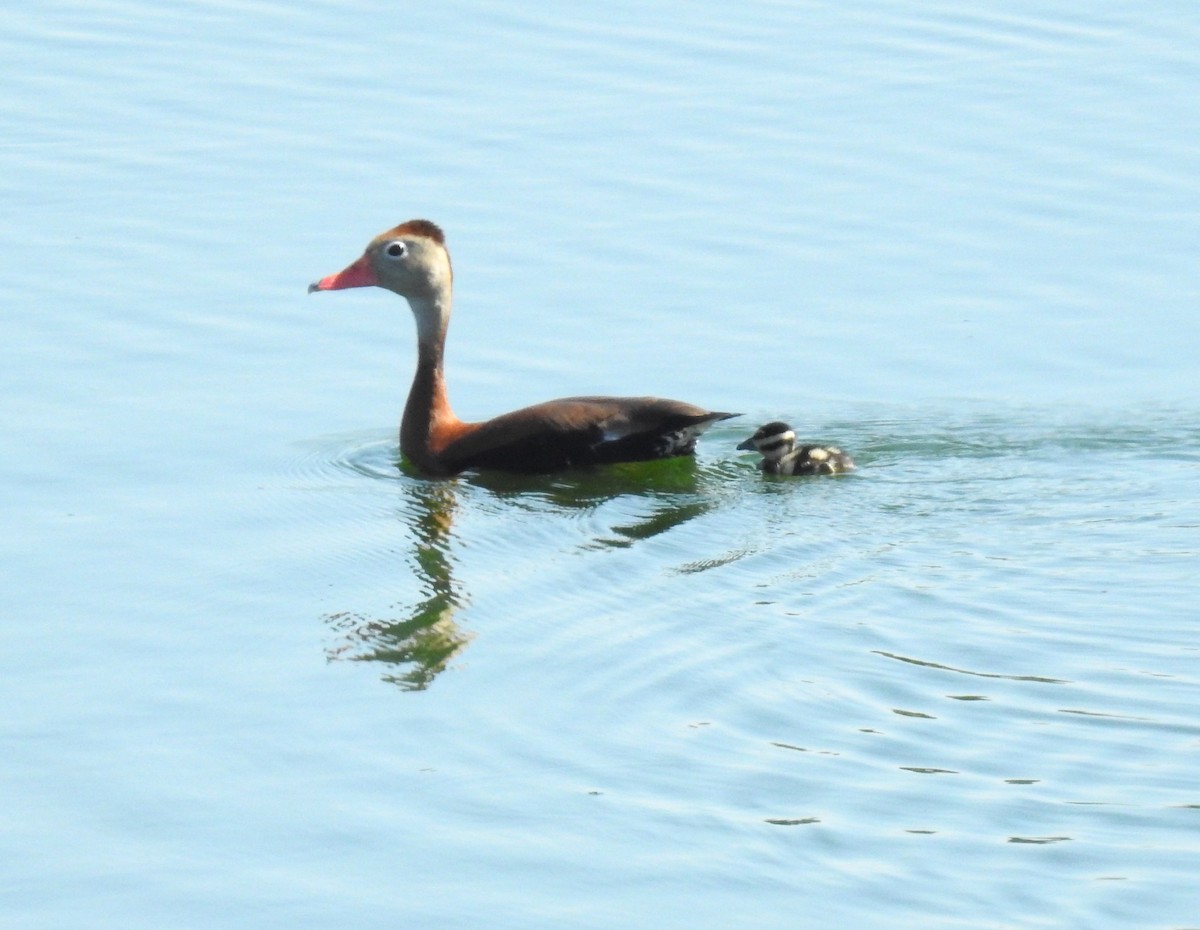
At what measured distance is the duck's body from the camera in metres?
10.8

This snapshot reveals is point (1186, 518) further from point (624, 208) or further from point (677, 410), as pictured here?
point (624, 208)

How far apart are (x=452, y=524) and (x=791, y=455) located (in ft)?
5.68

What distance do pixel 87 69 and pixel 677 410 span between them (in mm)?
8681

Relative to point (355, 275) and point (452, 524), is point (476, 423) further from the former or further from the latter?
point (452, 524)

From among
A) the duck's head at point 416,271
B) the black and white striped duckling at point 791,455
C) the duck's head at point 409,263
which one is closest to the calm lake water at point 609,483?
the black and white striped duckling at point 791,455

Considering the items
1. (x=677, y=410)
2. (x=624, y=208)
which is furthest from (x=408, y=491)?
(x=624, y=208)

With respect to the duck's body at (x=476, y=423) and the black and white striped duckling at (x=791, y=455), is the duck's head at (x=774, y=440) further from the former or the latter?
the duck's body at (x=476, y=423)

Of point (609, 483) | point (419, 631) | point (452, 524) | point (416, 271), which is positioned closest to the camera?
point (419, 631)

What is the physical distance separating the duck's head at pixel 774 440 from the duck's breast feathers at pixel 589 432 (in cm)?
26

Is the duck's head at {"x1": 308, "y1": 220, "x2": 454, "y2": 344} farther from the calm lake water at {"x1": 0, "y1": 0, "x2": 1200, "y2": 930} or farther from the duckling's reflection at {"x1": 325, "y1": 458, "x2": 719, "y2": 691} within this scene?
the duckling's reflection at {"x1": 325, "y1": 458, "x2": 719, "y2": 691}

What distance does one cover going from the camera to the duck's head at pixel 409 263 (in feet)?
38.6

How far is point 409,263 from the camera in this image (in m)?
11.8

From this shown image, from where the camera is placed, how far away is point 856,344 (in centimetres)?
1265

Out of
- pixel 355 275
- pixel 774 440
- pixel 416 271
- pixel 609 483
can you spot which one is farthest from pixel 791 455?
pixel 355 275
